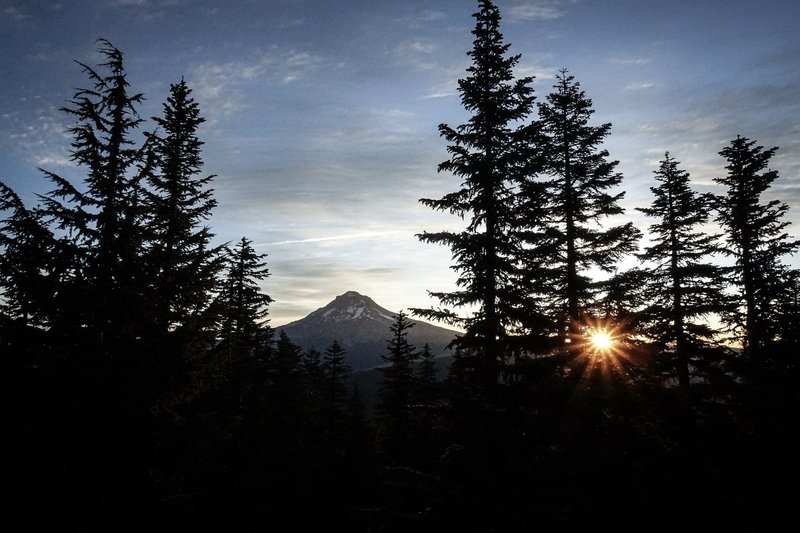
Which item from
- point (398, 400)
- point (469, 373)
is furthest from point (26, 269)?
point (398, 400)

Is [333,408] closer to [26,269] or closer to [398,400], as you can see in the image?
[398,400]

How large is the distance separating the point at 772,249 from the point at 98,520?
33.8m

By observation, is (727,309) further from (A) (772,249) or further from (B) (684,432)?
(B) (684,432)

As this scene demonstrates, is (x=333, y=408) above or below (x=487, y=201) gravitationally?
below

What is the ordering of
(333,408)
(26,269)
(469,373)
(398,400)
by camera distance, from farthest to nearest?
(333,408) → (398,400) → (469,373) → (26,269)

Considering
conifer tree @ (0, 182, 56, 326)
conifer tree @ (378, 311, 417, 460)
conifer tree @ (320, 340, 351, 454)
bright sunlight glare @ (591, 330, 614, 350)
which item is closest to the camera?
conifer tree @ (0, 182, 56, 326)

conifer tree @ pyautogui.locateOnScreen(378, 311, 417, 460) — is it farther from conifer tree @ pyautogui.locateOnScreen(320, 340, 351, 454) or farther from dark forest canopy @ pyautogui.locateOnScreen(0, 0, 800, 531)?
dark forest canopy @ pyautogui.locateOnScreen(0, 0, 800, 531)

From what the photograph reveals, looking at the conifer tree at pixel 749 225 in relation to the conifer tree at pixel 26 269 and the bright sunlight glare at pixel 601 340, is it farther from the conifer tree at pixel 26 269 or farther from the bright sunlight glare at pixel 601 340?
the conifer tree at pixel 26 269

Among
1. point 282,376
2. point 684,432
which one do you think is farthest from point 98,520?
point 282,376

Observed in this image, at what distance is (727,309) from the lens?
2272cm

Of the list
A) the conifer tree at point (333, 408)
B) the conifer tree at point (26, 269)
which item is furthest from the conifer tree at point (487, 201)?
the conifer tree at point (333, 408)

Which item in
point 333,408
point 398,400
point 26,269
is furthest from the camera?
point 333,408

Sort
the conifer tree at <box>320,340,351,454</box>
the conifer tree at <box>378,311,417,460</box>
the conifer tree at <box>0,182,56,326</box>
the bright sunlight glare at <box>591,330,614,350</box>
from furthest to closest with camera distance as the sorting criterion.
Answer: the conifer tree at <box>320,340,351,454</box>
the conifer tree at <box>378,311,417,460</box>
the bright sunlight glare at <box>591,330,614,350</box>
the conifer tree at <box>0,182,56,326</box>

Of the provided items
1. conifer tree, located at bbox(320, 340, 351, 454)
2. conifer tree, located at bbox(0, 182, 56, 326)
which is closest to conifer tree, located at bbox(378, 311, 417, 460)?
conifer tree, located at bbox(320, 340, 351, 454)
